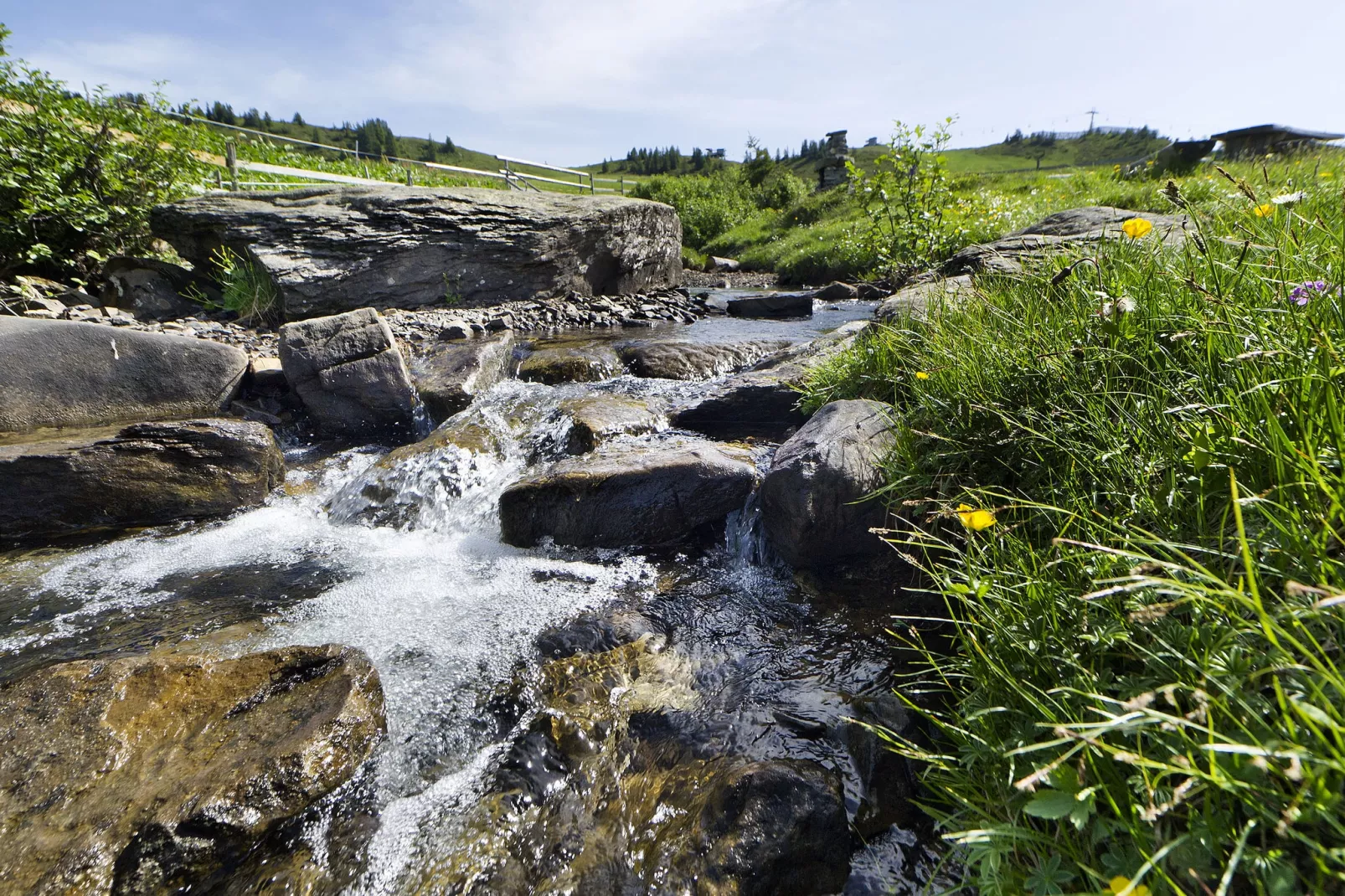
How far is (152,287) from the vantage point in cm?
916

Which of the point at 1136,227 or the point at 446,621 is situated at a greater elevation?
the point at 1136,227

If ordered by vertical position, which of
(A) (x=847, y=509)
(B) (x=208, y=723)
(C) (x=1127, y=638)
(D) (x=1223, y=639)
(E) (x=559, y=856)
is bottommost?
(E) (x=559, y=856)

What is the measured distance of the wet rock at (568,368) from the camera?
7832 mm

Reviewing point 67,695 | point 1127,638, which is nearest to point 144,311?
point 67,695

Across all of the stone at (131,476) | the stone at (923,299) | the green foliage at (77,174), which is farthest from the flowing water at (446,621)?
the green foliage at (77,174)

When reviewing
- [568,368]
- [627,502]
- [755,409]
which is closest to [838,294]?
[568,368]

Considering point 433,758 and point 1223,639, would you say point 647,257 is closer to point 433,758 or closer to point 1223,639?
point 433,758

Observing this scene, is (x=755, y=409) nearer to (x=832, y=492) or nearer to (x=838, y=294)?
(x=832, y=492)

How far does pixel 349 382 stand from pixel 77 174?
610cm

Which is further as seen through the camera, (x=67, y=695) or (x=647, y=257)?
(x=647, y=257)

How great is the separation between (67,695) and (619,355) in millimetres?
6622

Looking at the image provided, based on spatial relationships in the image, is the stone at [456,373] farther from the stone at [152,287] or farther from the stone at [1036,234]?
the stone at [1036,234]

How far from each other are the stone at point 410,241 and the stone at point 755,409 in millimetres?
6485

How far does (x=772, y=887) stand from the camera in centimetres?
198
